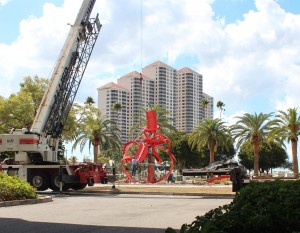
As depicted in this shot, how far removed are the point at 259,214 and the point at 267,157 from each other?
85.4 meters

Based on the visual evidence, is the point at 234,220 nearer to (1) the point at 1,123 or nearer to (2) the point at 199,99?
(1) the point at 1,123

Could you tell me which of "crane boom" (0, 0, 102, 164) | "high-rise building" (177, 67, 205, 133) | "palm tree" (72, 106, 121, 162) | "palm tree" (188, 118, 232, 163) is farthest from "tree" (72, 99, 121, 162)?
"high-rise building" (177, 67, 205, 133)

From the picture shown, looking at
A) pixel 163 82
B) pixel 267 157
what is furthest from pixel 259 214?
pixel 163 82

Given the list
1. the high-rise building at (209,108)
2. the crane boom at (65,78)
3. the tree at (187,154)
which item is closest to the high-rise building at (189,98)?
the high-rise building at (209,108)

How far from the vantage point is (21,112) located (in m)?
43.0

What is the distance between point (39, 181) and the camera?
26062 millimetres

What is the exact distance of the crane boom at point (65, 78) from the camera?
2686cm

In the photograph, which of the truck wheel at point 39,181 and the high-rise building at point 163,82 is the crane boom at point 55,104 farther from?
the high-rise building at point 163,82

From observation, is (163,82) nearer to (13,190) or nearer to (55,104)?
(55,104)

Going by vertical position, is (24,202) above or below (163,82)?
below

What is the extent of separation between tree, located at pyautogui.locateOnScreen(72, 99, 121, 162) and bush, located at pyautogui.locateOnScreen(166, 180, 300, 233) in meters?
42.2

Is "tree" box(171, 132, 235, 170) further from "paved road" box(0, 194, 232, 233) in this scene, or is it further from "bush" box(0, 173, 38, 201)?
"paved road" box(0, 194, 232, 233)

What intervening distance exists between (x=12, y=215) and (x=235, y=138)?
44.1 m

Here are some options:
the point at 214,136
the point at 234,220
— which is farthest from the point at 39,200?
the point at 214,136
